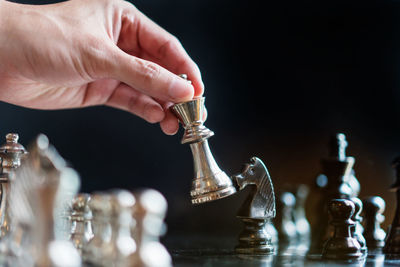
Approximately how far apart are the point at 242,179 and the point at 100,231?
475 millimetres

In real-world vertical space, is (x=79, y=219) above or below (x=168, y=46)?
below

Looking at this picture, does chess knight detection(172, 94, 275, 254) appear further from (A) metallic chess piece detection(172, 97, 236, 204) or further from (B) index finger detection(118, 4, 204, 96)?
(B) index finger detection(118, 4, 204, 96)

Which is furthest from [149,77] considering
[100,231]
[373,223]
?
[373,223]

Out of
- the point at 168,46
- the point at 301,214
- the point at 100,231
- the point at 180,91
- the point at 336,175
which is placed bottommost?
the point at 100,231

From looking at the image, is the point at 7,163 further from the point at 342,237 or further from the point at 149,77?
the point at 342,237

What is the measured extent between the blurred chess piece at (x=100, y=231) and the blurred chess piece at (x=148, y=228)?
0.33 feet

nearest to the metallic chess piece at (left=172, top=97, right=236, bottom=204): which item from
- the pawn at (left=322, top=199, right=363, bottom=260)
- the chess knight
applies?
the chess knight

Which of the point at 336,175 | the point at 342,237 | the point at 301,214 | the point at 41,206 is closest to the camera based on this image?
the point at 41,206

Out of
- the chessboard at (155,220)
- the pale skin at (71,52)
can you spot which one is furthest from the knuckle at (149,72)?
the chessboard at (155,220)

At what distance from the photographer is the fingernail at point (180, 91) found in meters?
1.26

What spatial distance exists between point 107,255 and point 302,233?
130 cm

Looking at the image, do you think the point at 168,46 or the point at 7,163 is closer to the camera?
the point at 7,163

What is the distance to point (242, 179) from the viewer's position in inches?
49.7

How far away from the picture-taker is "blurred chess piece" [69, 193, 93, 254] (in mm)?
1080
